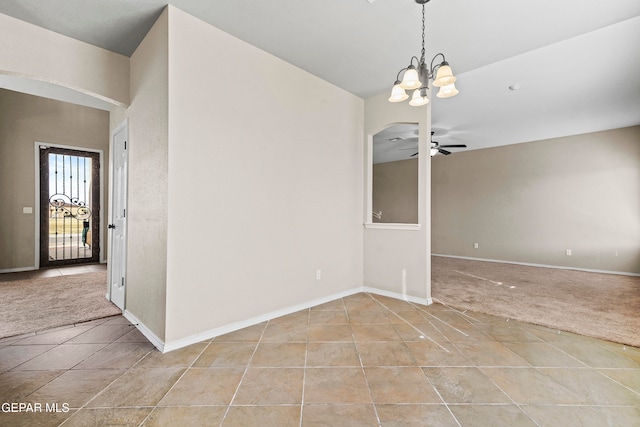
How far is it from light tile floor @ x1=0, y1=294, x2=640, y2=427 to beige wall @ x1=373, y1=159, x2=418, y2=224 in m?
5.86

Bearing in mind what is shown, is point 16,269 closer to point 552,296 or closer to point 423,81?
point 423,81

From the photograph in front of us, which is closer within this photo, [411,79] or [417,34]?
[411,79]

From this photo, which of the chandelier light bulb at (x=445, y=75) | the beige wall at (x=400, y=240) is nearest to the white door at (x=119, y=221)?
the beige wall at (x=400, y=240)

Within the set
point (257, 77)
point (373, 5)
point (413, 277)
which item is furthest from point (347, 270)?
point (373, 5)

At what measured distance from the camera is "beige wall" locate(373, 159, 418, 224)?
8.39 metres

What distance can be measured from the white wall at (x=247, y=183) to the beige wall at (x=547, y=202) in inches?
199

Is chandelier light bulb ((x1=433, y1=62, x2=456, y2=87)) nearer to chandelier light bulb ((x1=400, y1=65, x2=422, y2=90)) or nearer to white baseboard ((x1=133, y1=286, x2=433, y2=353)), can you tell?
chandelier light bulb ((x1=400, y1=65, x2=422, y2=90))

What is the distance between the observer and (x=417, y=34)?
2648 mm

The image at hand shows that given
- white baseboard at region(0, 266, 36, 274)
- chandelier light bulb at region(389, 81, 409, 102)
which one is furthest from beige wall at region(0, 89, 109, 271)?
chandelier light bulb at region(389, 81, 409, 102)

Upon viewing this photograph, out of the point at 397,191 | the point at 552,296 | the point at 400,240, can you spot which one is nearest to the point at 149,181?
the point at 400,240

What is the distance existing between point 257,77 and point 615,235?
754 centimetres

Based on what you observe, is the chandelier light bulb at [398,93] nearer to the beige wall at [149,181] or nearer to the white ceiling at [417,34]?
the white ceiling at [417,34]

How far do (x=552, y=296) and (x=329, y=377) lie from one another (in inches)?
153

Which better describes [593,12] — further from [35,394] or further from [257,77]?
[35,394]
